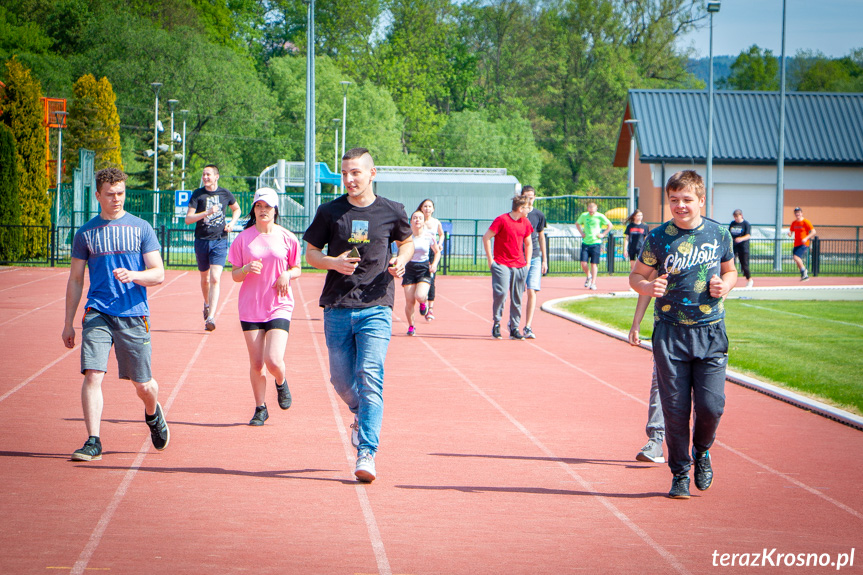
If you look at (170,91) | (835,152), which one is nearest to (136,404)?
(835,152)

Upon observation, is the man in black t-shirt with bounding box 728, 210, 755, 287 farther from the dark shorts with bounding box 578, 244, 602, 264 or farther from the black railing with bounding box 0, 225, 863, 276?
the black railing with bounding box 0, 225, 863, 276

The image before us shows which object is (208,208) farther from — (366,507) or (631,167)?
(631,167)

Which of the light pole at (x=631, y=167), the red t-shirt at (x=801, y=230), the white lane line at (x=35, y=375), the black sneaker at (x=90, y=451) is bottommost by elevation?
the white lane line at (x=35, y=375)

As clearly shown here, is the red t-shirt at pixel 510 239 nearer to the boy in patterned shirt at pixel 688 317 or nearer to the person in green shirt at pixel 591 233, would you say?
the boy in patterned shirt at pixel 688 317

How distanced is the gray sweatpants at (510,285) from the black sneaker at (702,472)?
26.5 ft

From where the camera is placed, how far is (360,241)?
638 cm

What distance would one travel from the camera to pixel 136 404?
8.87 m

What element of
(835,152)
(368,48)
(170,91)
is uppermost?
(368,48)

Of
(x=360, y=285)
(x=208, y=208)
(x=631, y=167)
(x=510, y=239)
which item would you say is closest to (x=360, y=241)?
(x=360, y=285)

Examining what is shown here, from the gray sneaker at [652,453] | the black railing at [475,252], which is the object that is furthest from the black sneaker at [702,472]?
the black railing at [475,252]

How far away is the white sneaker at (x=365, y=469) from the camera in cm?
617

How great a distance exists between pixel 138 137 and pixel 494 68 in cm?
3072

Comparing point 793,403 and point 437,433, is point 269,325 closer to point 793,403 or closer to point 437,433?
point 437,433

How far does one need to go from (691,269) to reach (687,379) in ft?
2.19
